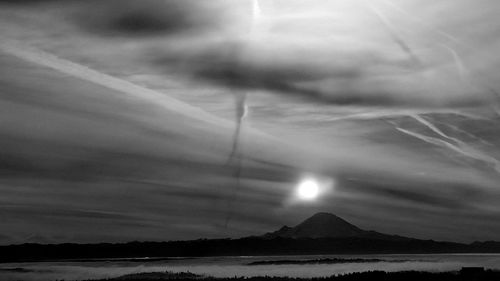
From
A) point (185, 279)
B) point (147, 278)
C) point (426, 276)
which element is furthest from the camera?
point (426, 276)

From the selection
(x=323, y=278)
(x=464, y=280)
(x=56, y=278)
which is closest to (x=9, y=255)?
(x=56, y=278)

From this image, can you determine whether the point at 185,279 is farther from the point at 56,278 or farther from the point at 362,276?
the point at 362,276

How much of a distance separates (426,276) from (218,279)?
101 ft

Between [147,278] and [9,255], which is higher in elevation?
[9,255]

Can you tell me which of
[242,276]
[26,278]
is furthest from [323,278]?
[26,278]

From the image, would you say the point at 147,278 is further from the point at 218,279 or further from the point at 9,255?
the point at 9,255

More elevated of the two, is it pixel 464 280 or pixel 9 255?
pixel 9 255

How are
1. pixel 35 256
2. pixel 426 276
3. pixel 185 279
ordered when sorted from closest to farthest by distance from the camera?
pixel 185 279, pixel 426 276, pixel 35 256

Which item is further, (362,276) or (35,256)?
(35,256)

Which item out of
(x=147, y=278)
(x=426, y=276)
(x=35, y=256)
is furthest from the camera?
(x=35, y=256)

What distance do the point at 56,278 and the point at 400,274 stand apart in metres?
50.0

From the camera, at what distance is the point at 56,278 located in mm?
95062

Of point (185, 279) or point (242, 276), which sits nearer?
point (185, 279)

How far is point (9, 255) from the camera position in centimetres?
19912
